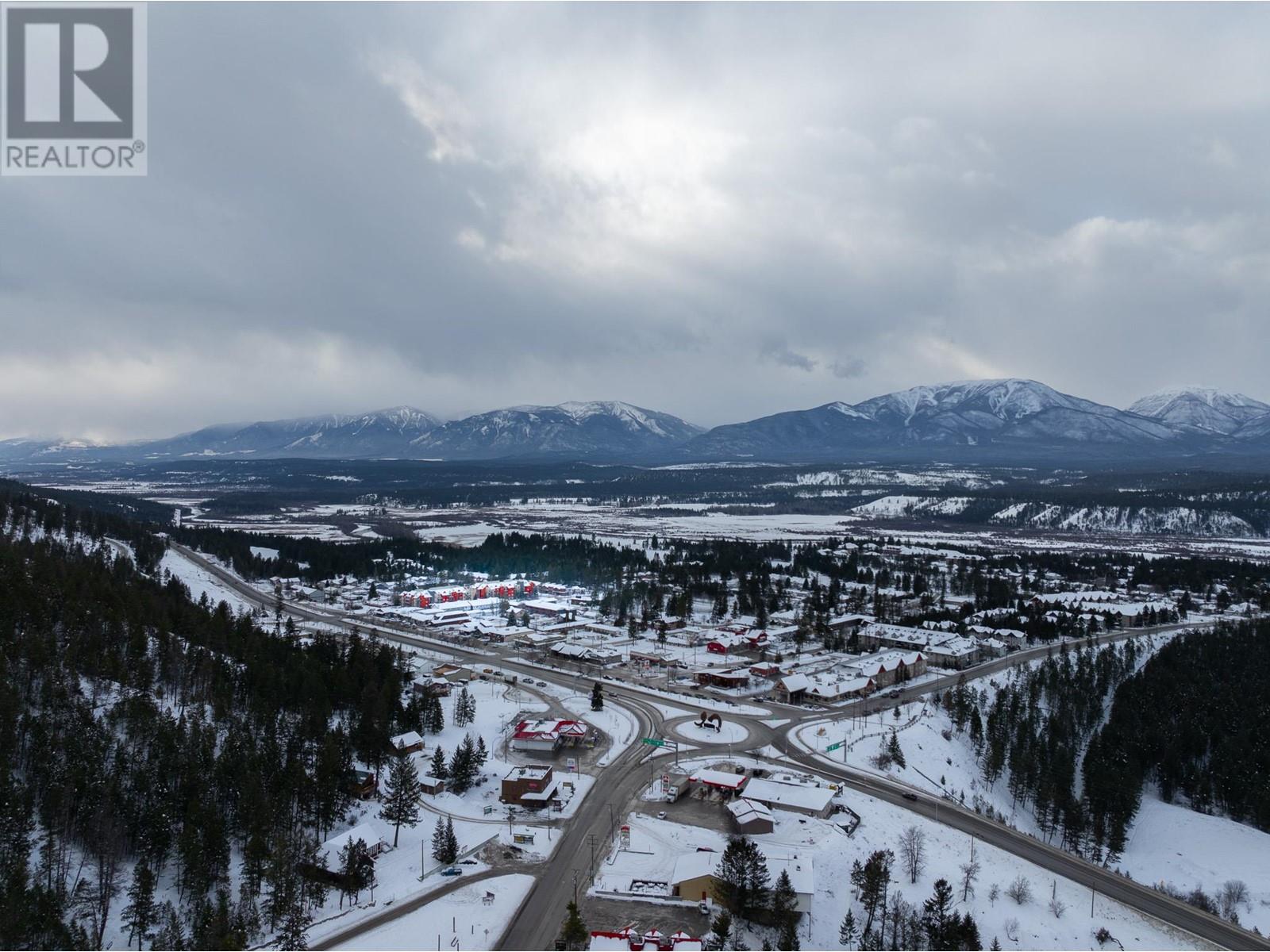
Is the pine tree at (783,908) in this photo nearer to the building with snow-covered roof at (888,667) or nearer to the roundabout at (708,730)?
the roundabout at (708,730)

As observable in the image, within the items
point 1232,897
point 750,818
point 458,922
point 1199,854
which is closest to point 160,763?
point 458,922

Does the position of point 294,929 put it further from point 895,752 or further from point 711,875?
point 895,752

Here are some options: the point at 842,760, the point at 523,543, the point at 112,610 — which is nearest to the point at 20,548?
the point at 112,610

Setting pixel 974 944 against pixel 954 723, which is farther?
pixel 954 723

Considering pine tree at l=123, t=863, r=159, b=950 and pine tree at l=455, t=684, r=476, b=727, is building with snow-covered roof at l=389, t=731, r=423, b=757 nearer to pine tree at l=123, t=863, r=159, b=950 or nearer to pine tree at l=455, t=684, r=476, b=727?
pine tree at l=455, t=684, r=476, b=727

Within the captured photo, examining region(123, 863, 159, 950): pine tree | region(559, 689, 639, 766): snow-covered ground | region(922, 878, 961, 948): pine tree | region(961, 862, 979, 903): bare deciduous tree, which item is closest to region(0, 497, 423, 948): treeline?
region(123, 863, 159, 950): pine tree

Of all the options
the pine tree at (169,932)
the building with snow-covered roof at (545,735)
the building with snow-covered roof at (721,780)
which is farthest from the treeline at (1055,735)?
the pine tree at (169,932)

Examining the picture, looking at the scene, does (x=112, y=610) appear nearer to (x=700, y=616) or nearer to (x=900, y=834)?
(x=900, y=834)
